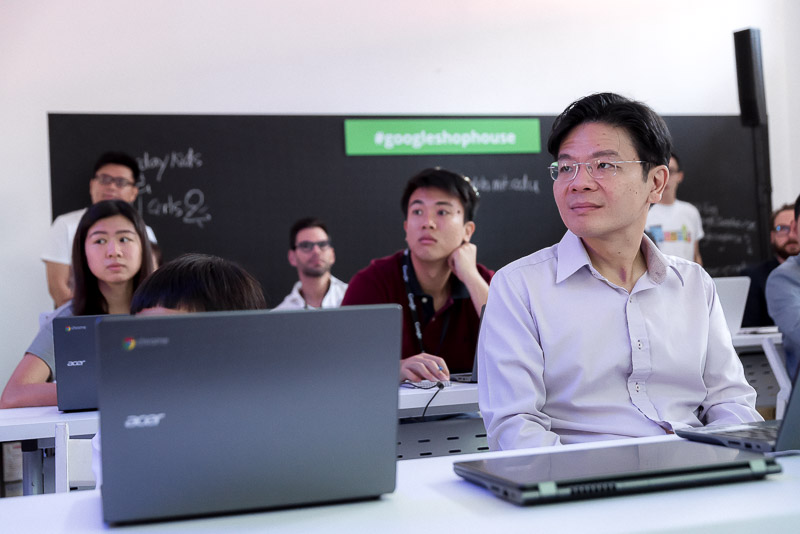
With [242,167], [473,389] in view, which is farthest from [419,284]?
[242,167]

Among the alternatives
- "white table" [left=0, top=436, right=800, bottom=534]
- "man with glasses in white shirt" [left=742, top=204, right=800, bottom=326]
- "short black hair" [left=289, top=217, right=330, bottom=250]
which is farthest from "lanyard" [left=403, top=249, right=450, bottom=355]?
"man with glasses in white shirt" [left=742, top=204, right=800, bottom=326]

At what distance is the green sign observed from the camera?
6246 mm

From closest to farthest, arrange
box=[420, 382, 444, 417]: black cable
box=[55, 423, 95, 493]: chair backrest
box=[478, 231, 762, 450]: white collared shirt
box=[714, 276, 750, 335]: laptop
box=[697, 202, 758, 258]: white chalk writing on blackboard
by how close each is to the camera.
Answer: box=[478, 231, 762, 450]: white collared shirt < box=[55, 423, 95, 493]: chair backrest < box=[420, 382, 444, 417]: black cable < box=[714, 276, 750, 335]: laptop < box=[697, 202, 758, 258]: white chalk writing on blackboard

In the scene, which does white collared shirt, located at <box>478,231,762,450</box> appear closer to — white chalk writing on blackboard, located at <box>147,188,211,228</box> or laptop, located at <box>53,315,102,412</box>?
laptop, located at <box>53,315,102,412</box>

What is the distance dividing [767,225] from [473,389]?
17.0ft

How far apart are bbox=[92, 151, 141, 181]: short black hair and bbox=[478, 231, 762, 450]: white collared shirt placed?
12.9ft

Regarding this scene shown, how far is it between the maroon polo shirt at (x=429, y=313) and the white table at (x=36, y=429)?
1134mm

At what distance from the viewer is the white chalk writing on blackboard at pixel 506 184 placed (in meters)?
6.52

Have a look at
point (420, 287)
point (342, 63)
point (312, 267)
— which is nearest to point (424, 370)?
point (420, 287)

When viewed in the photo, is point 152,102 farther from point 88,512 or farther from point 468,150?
point 88,512

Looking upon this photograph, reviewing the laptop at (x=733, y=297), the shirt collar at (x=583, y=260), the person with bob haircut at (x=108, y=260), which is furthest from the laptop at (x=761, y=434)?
the laptop at (x=733, y=297)

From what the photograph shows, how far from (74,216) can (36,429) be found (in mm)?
3295

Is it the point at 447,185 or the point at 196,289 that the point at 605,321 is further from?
the point at 447,185

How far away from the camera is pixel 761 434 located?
1.34 m
